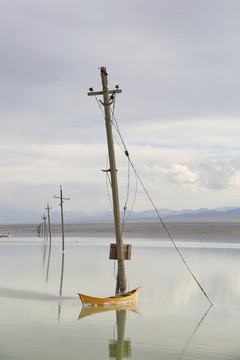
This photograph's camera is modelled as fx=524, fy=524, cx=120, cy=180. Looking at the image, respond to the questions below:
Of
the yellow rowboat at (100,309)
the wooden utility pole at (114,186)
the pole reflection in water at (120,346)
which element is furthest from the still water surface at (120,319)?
the wooden utility pole at (114,186)

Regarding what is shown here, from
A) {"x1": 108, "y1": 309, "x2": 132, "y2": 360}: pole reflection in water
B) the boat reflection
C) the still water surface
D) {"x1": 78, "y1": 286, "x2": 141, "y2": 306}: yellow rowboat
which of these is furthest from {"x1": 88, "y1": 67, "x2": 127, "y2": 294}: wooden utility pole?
{"x1": 108, "y1": 309, "x2": 132, "y2": 360}: pole reflection in water

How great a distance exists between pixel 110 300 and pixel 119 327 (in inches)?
160

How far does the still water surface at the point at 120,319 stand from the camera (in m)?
17.8

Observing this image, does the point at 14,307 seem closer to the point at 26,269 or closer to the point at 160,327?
the point at 160,327

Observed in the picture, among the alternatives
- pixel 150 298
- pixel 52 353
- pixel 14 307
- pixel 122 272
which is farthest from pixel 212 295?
pixel 52 353

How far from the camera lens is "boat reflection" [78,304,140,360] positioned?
57.4 feet

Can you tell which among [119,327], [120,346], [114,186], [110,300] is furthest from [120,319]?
[114,186]

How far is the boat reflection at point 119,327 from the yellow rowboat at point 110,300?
220mm

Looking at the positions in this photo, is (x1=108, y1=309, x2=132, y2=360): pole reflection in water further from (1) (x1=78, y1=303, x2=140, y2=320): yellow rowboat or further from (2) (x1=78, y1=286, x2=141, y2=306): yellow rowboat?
(2) (x1=78, y1=286, x2=141, y2=306): yellow rowboat

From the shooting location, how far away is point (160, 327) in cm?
2173

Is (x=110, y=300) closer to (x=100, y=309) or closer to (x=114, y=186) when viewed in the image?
(x=100, y=309)

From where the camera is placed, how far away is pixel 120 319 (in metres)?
23.5

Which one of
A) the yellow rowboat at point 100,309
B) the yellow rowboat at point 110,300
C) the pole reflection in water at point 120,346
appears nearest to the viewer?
the pole reflection in water at point 120,346

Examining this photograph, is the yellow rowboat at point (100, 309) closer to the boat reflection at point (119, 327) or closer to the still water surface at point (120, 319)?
the boat reflection at point (119, 327)
